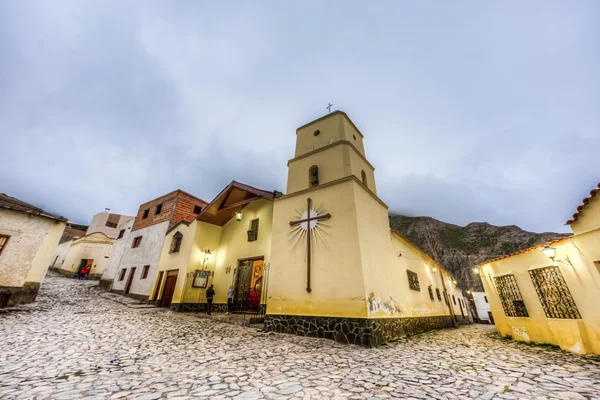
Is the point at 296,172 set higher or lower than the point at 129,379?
higher

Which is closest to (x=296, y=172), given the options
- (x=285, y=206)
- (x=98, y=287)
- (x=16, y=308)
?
(x=285, y=206)

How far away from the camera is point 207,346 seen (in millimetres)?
6273

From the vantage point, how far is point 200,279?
541 inches

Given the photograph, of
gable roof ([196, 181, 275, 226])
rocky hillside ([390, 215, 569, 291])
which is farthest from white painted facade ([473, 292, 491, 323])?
gable roof ([196, 181, 275, 226])

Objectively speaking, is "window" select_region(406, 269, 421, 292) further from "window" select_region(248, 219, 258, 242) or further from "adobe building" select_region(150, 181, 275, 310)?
"window" select_region(248, 219, 258, 242)

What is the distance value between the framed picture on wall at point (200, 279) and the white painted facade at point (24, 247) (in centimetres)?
682

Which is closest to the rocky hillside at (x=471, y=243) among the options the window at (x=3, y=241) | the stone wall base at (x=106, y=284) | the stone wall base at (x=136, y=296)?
the stone wall base at (x=136, y=296)

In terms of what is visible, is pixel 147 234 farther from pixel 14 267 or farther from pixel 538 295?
pixel 538 295

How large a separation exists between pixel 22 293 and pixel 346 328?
47.5 feet

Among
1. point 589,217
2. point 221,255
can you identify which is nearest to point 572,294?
point 589,217

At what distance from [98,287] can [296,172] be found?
22.2 metres

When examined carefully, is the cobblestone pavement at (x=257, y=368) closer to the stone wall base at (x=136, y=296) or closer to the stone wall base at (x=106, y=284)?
the stone wall base at (x=136, y=296)

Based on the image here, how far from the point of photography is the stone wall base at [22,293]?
10.3m

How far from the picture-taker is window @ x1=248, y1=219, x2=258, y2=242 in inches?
525
